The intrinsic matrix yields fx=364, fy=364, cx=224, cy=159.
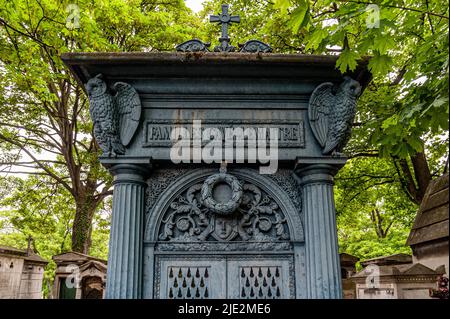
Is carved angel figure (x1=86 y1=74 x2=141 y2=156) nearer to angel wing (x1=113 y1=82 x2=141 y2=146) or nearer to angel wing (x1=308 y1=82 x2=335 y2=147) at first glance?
angel wing (x1=113 y1=82 x2=141 y2=146)

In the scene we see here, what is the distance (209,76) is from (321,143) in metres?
1.55

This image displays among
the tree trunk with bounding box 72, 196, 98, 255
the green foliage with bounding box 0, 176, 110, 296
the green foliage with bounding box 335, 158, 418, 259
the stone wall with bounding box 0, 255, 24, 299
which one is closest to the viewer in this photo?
the stone wall with bounding box 0, 255, 24, 299

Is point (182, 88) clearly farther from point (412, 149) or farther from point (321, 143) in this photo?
point (412, 149)

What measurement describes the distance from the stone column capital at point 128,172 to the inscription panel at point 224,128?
0.29m

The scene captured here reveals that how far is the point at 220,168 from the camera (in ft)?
14.4

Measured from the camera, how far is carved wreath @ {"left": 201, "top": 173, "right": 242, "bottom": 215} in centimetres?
414

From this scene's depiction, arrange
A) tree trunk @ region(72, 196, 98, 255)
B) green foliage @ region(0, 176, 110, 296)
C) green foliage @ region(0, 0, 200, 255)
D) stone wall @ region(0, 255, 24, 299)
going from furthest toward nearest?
green foliage @ region(0, 176, 110, 296)
tree trunk @ region(72, 196, 98, 255)
stone wall @ region(0, 255, 24, 299)
green foliage @ region(0, 0, 200, 255)

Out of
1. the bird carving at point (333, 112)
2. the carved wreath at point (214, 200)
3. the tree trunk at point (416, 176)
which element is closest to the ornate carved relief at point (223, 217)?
the carved wreath at point (214, 200)

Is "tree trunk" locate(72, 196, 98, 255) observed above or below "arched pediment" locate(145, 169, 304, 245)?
above

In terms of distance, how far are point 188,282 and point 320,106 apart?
258 centimetres

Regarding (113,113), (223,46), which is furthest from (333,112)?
(113,113)

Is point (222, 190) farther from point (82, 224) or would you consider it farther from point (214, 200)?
point (82, 224)

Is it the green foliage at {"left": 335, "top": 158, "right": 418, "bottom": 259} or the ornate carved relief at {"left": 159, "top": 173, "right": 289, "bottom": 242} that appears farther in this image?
the green foliage at {"left": 335, "top": 158, "right": 418, "bottom": 259}

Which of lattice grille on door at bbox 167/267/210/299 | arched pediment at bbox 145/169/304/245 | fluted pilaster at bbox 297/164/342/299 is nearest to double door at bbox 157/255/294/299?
lattice grille on door at bbox 167/267/210/299
